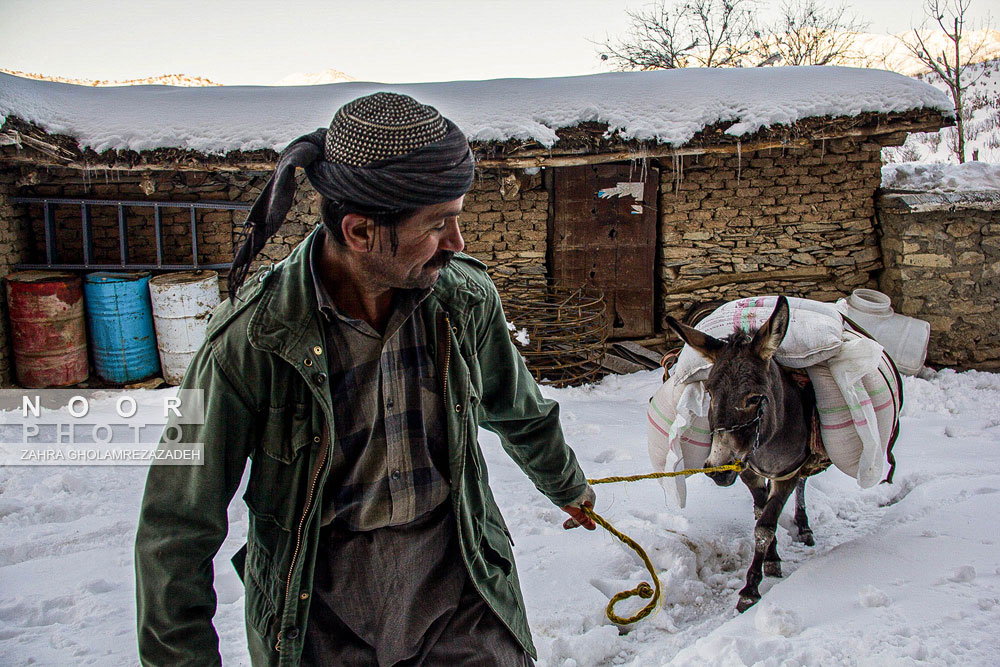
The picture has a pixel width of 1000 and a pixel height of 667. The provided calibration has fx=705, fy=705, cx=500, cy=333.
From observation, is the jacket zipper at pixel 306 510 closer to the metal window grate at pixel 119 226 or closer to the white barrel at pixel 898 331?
the metal window grate at pixel 119 226

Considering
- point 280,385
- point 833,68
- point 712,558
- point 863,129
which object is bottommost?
point 712,558

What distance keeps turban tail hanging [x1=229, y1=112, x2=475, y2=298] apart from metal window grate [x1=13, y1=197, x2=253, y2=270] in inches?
255

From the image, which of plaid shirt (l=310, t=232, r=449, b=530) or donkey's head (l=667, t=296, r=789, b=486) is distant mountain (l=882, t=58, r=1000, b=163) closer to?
donkey's head (l=667, t=296, r=789, b=486)

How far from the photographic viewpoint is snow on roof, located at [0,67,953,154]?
6891 mm

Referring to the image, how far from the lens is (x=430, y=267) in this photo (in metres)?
1.54

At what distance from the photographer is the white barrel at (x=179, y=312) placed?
284 inches

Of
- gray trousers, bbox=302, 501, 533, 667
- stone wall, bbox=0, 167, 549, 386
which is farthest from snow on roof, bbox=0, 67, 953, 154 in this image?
gray trousers, bbox=302, 501, 533, 667

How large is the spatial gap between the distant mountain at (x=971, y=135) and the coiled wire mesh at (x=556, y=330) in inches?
712

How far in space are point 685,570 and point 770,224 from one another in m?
5.25

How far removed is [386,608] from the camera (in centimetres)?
160

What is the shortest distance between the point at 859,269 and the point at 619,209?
113 inches

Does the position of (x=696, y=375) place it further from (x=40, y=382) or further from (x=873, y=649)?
(x=40, y=382)

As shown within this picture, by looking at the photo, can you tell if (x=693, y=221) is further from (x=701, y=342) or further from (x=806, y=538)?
(x=701, y=342)

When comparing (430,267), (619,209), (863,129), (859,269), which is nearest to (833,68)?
(863,129)
